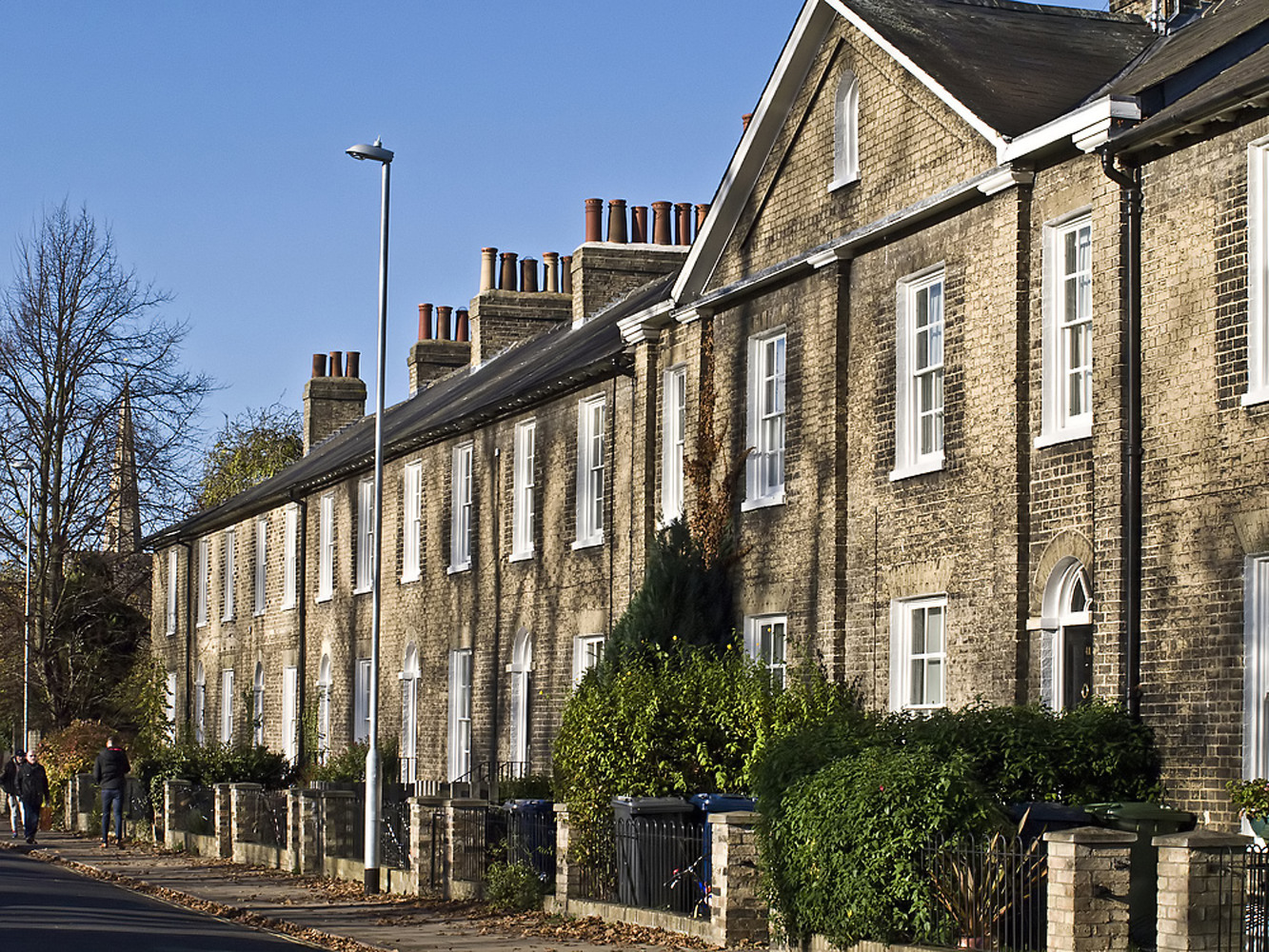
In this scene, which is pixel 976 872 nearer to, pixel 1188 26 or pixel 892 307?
pixel 892 307

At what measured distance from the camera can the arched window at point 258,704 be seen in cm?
4303

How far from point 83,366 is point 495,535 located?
1731 centimetres

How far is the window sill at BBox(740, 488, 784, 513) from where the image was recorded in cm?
2170

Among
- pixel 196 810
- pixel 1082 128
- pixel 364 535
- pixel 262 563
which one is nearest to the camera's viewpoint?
pixel 1082 128

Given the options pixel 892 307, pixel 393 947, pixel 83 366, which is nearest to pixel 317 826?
pixel 393 947

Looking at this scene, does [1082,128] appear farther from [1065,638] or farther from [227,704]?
[227,704]

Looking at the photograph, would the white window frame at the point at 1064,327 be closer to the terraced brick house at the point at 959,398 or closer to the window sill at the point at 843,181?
the terraced brick house at the point at 959,398

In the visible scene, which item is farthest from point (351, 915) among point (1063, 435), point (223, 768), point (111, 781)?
point (223, 768)

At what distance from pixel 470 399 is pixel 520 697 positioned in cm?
746

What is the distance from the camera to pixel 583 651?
90.3 feet

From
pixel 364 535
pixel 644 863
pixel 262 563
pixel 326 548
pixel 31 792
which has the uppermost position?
pixel 364 535

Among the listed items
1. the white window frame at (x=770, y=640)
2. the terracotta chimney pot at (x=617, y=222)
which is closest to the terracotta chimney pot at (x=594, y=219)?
the terracotta chimney pot at (x=617, y=222)

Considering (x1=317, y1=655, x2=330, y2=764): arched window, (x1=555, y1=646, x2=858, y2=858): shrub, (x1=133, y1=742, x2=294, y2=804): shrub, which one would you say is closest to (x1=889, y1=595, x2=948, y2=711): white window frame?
(x1=555, y1=646, x2=858, y2=858): shrub

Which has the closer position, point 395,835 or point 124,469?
point 395,835
